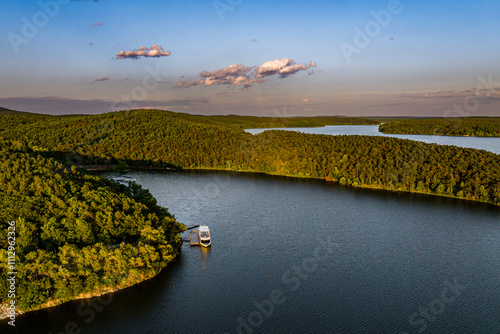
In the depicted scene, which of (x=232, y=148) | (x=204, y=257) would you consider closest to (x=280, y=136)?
(x=232, y=148)

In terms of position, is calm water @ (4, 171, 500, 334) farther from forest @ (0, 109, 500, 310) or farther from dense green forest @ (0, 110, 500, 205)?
dense green forest @ (0, 110, 500, 205)

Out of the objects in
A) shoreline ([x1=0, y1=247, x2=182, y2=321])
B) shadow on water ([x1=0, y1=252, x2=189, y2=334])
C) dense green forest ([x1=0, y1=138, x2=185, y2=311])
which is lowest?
shadow on water ([x1=0, y1=252, x2=189, y2=334])

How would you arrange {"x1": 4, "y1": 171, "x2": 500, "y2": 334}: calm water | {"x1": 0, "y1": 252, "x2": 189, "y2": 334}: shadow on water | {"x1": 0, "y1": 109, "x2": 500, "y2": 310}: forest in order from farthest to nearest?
{"x1": 0, "y1": 109, "x2": 500, "y2": 310}: forest → {"x1": 4, "y1": 171, "x2": 500, "y2": 334}: calm water → {"x1": 0, "y1": 252, "x2": 189, "y2": 334}: shadow on water

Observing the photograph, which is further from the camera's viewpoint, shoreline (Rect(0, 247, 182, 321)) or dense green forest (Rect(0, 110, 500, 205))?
dense green forest (Rect(0, 110, 500, 205))

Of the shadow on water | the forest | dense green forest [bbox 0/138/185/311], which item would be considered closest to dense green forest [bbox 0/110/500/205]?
the forest

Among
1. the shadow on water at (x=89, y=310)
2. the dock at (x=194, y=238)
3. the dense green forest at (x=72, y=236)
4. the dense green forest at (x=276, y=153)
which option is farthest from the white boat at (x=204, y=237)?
the dense green forest at (x=276, y=153)
